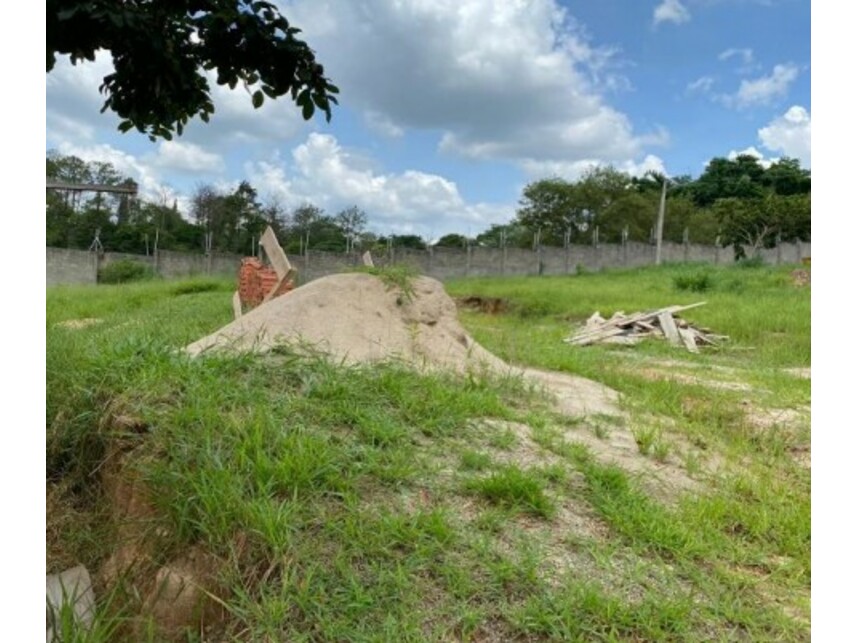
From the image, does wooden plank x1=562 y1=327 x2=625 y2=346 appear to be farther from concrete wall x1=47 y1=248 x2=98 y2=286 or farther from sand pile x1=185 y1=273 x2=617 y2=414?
concrete wall x1=47 y1=248 x2=98 y2=286

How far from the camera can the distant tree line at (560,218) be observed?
16.9 m

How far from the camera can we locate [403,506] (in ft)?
6.59

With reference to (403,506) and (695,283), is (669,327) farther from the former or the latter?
(403,506)

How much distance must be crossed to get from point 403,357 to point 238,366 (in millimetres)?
970

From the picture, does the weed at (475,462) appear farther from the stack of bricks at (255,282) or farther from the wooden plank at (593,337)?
the wooden plank at (593,337)

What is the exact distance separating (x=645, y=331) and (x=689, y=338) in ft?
2.48

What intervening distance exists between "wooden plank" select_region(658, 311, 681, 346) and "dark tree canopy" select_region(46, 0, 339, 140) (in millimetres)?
6765

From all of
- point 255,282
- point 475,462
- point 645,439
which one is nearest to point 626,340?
point 255,282

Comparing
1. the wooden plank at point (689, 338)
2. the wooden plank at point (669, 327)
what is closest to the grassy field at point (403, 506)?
the wooden plank at point (689, 338)

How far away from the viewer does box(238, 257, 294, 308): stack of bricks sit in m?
7.71

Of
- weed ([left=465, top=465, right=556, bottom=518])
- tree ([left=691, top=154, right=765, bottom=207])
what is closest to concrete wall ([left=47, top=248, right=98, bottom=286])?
weed ([left=465, top=465, right=556, bottom=518])

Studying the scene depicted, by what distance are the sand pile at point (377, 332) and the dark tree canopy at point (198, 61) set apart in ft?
3.77
